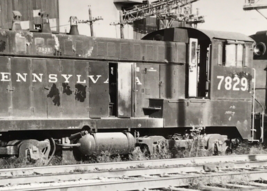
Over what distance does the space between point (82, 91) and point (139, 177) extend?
340cm

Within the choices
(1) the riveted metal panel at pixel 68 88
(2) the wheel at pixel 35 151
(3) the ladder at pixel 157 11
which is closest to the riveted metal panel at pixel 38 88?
(1) the riveted metal panel at pixel 68 88

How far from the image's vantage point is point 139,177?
802 cm

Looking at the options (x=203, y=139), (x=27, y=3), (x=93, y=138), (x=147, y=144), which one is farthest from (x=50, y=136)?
(x=27, y=3)

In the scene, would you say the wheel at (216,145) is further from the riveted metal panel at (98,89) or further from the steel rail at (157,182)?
the steel rail at (157,182)

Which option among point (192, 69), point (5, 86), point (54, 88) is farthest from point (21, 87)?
point (192, 69)

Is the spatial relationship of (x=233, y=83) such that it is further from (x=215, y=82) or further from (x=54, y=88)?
(x=54, y=88)

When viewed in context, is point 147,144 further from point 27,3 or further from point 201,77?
point 27,3

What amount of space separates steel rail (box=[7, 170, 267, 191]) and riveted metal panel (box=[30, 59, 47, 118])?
3037 millimetres

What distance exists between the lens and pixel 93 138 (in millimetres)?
10070

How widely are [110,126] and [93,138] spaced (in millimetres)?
618

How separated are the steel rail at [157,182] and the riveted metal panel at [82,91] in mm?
3197

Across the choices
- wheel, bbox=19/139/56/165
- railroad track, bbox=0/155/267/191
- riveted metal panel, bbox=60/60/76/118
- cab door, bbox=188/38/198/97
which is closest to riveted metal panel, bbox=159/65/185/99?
cab door, bbox=188/38/198/97

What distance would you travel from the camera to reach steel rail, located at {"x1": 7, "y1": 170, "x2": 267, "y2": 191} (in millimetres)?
6668

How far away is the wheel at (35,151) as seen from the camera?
31.0 feet
